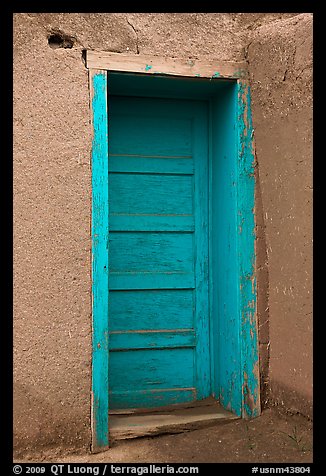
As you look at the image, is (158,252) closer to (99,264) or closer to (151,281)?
(151,281)

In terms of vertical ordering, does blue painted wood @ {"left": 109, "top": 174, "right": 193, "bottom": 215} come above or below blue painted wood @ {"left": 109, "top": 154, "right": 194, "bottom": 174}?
below

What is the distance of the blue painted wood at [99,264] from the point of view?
3.56 m

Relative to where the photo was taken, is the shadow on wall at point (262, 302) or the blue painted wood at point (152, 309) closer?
the shadow on wall at point (262, 302)

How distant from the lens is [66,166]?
3.57 meters

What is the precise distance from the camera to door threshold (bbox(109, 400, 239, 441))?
368 centimetres

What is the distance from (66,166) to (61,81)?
469mm

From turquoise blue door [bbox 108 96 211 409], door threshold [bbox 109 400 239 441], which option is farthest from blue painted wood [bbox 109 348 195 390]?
door threshold [bbox 109 400 239 441]

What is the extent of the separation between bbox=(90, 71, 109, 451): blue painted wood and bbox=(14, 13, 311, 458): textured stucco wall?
1.6 inches

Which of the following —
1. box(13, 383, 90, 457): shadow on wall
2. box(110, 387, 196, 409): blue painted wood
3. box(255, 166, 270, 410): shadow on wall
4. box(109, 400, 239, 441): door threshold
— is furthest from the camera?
box(110, 387, 196, 409): blue painted wood

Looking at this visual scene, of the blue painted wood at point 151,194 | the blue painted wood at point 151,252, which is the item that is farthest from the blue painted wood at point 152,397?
the blue painted wood at point 151,194

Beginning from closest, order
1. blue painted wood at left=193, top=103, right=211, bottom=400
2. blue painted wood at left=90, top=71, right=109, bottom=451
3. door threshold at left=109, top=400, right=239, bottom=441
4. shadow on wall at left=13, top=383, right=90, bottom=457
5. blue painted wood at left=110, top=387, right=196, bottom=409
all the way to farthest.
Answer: shadow on wall at left=13, top=383, right=90, bottom=457 < blue painted wood at left=90, top=71, right=109, bottom=451 < door threshold at left=109, top=400, right=239, bottom=441 < blue painted wood at left=110, top=387, right=196, bottom=409 < blue painted wood at left=193, top=103, right=211, bottom=400

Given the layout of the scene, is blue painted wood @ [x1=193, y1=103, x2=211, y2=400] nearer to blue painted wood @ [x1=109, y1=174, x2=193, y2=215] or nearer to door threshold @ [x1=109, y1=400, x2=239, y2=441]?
blue painted wood @ [x1=109, y1=174, x2=193, y2=215]

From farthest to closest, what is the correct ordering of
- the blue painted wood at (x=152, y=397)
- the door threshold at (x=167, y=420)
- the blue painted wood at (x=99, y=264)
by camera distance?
the blue painted wood at (x=152, y=397) < the door threshold at (x=167, y=420) < the blue painted wood at (x=99, y=264)

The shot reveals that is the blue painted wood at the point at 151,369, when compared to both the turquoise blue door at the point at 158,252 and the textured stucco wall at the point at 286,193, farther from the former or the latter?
the textured stucco wall at the point at 286,193
